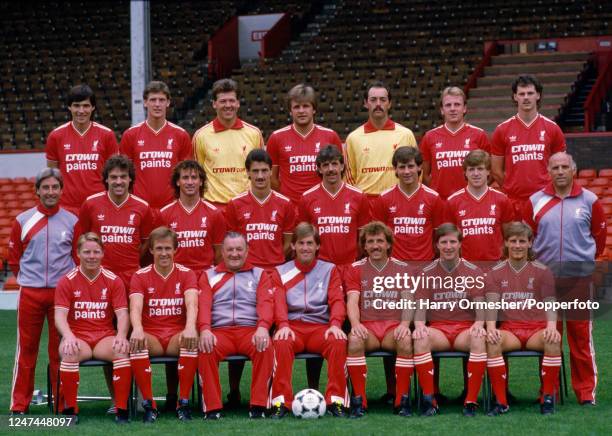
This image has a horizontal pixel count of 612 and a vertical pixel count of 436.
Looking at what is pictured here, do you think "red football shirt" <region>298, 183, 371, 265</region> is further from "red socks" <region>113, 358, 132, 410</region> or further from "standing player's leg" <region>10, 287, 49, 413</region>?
"standing player's leg" <region>10, 287, 49, 413</region>

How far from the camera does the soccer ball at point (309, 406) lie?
6672 millimetres

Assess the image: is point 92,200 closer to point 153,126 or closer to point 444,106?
point 153,126

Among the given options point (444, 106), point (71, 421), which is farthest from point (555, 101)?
point (71, 421)

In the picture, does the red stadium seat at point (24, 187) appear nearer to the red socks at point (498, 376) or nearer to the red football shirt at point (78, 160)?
the red football shirt at point (78, 160)

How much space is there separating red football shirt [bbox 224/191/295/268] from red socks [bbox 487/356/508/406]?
169cm

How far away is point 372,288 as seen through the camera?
23.6 feet

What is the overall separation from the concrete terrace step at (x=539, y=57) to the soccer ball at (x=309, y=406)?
13061 mm

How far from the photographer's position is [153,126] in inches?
317

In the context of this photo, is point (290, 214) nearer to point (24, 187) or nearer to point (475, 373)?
point (475, 373)

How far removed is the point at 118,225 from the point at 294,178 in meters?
1.44

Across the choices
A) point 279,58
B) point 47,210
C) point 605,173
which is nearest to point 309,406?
point 47,210

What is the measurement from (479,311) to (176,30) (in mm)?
16372

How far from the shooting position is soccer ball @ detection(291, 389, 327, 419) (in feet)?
21.9

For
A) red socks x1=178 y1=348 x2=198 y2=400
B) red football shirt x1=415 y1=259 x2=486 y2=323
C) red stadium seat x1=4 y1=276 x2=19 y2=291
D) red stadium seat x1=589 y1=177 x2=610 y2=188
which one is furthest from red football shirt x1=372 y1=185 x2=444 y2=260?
red stadium seat x1=4 y1=276 x2=19 y2=291
